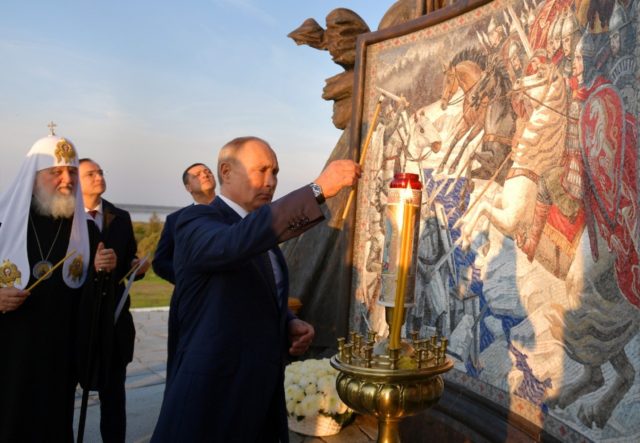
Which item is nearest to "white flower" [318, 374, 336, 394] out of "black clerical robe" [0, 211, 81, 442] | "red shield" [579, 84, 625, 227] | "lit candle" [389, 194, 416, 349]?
"black clerical robe" [0, 211, 81, 442]

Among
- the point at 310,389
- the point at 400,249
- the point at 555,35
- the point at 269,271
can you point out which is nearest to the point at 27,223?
the point at 269,271

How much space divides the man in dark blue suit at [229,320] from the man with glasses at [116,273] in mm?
1993

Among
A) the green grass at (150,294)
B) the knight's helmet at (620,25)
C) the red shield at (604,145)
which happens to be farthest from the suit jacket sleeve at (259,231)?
the green grass at (150,294)

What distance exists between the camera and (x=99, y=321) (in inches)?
169

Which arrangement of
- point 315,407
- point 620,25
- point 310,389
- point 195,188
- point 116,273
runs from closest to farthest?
point 620,25, point 116,273, point 315,407, point 310,389, point 195,188

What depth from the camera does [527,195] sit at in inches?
144

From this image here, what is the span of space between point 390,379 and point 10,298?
8.88ft

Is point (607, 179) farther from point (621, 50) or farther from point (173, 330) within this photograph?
point (173, 330)

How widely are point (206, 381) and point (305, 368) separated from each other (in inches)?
121

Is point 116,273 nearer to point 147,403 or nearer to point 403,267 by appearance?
point 147,403

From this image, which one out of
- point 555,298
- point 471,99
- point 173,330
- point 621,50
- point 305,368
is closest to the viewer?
point 173,330

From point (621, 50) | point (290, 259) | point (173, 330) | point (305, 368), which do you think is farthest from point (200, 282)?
point (290, 259)

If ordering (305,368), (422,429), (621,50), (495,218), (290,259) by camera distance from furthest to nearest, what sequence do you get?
(290,259), (305,368), (422,429), (495,218), (621,50)

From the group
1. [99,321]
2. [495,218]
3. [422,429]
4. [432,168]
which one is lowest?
[422,429]
